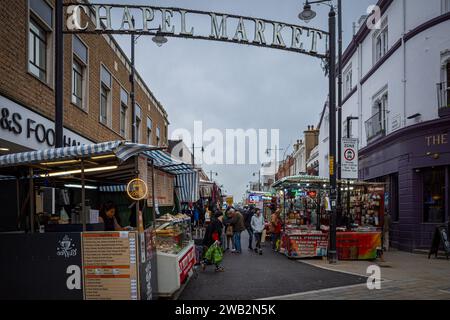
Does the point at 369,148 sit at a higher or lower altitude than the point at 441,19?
lower

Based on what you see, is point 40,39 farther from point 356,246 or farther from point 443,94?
point 443,94

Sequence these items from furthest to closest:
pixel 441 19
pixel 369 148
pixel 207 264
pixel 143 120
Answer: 1. pixel 143 120
2. pixel 369 148
3. pixel 441 19
4. pixel 207 264

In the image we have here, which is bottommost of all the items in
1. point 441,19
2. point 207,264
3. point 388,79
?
point 207,264

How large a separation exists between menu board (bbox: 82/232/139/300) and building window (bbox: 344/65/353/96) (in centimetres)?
2259

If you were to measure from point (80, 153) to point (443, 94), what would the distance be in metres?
13.9

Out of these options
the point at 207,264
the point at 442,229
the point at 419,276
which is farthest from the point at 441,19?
the point at 207,264

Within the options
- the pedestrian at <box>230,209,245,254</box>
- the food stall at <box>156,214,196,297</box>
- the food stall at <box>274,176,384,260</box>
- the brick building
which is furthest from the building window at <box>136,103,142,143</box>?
the food stall at <box>156,214,196,297</box>

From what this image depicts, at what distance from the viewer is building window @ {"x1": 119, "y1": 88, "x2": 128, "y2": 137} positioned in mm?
22219

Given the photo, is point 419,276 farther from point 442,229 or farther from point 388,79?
point 388,79

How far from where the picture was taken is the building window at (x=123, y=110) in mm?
22219

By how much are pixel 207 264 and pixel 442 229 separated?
810cm

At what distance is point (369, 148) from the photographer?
22.8 metres

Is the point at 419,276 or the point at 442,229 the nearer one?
the point at 419,276

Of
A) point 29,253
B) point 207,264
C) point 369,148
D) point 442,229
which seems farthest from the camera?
point 369,148
